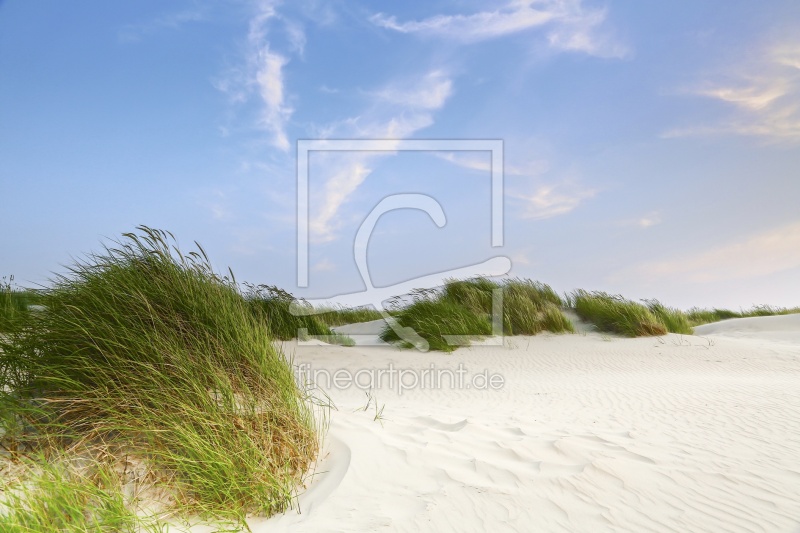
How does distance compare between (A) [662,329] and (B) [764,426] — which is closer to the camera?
(B) [764,426]

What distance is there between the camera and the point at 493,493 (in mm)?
3215

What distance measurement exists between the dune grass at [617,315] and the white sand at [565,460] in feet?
16.8

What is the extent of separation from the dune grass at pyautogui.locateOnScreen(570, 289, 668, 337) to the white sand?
5107 millimetres

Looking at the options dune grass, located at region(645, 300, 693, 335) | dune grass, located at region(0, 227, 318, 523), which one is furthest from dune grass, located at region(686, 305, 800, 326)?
dune grass, located at region(0, 227, 318, 523)

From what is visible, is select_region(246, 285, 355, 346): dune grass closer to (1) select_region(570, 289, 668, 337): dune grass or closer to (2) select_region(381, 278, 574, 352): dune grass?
(2) select_region(381, 278, 574, 352): dune grass

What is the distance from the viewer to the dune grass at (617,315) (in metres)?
13.2

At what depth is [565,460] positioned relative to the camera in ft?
12.7

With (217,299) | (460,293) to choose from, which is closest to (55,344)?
(217,299)

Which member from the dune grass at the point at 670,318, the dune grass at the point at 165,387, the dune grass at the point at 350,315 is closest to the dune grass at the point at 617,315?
the dune grass at the point at 670,318

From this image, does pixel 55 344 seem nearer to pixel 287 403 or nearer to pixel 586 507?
pixel 287 403

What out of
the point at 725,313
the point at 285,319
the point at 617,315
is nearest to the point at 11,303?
the point at 285,319

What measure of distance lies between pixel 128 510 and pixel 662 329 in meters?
13.5

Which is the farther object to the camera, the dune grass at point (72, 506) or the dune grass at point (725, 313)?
the dune grass at point (725, 313)

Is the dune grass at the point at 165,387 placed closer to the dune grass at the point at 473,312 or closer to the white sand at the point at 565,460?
the white sand at the point at 565,460
